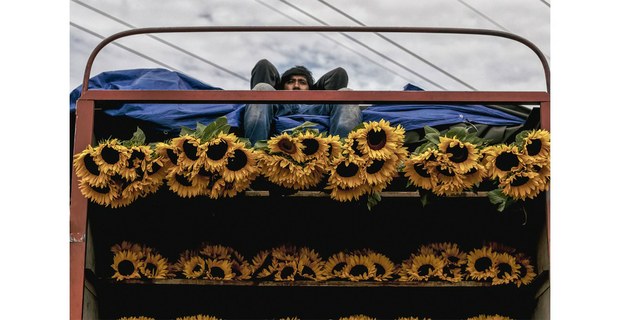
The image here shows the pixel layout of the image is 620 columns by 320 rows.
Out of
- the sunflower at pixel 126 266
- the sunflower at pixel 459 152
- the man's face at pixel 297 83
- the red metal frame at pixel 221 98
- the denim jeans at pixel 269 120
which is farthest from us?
the man's face at pixel 297 83

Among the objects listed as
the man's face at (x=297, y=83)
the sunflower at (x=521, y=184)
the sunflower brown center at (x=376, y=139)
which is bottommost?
the sunflower at (x=521, y=184)

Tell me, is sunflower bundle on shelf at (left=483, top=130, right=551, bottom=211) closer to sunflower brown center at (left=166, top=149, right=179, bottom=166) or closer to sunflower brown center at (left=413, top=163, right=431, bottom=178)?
sunflower brown center at (left=413, top=163, right=431, bottom=178)

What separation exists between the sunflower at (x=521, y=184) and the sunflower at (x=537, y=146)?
0.10 meters

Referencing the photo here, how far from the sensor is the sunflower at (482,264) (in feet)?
19.8

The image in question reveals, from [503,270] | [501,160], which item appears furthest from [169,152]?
[503,270]

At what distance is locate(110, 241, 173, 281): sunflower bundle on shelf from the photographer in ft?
19.7

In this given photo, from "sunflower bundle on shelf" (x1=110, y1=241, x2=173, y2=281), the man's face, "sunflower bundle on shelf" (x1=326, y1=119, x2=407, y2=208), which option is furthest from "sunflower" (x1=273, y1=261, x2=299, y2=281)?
the man's face

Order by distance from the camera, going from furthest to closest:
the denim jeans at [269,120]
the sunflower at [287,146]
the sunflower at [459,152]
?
the denim jeans at [269,120] < the sunflower at [459,152] < the sunflower at [287,146]

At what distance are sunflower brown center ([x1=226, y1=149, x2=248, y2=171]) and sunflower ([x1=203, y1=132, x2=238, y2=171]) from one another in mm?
48

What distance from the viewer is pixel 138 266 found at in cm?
604

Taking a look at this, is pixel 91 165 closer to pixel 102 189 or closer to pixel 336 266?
pixel 102 189

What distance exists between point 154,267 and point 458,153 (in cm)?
197

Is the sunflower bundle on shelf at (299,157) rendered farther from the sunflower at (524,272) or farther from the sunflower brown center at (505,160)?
the sunflower at (524,272)

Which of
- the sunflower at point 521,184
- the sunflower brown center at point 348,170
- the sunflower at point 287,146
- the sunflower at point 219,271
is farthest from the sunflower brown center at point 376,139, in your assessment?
the sunflower at point 219,271
